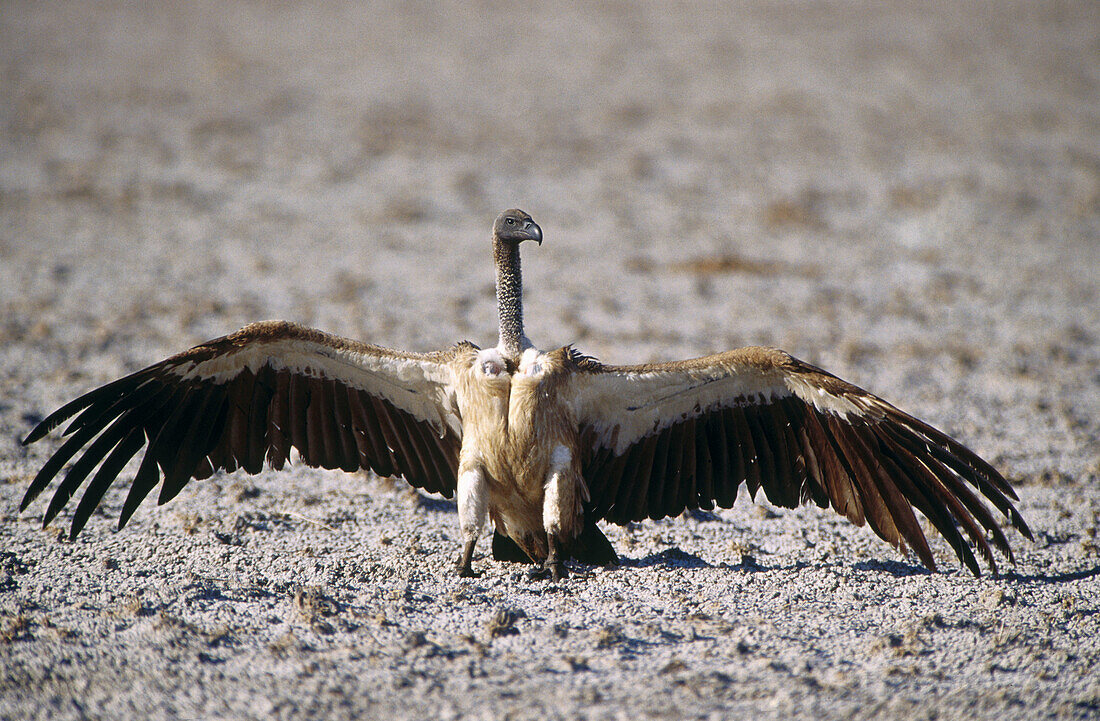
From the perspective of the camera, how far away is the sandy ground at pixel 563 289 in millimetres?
4008

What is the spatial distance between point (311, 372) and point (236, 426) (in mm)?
456

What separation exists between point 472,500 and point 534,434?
42cm

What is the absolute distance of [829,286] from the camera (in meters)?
9.20

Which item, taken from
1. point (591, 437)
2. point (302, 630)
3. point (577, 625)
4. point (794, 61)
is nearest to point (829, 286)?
point (591, 437)

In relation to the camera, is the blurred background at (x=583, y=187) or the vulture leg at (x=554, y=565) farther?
the blurred background at (x=583, y=187)

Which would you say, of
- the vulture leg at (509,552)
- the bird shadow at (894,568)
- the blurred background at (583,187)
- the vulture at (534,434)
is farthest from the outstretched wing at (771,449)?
the blurred background at (583,187)

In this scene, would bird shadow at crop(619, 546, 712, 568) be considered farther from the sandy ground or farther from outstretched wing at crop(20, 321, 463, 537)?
outstretched wing at crop(20, 321, 463, 537)

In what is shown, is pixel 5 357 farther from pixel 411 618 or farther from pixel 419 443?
pixel 411 618

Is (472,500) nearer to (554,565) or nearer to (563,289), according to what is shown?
(554,565)

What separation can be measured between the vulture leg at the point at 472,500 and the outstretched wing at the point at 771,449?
0.61 metres

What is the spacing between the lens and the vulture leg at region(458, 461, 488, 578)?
4484 mm

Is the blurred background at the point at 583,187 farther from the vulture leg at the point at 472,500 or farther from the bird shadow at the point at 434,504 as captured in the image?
the vulture leg at the point at 472,500

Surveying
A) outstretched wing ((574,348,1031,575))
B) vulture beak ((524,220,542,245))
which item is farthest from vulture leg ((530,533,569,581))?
vulture beak ((524,220,542,245))

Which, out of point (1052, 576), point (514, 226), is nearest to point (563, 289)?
point (514, 226)
